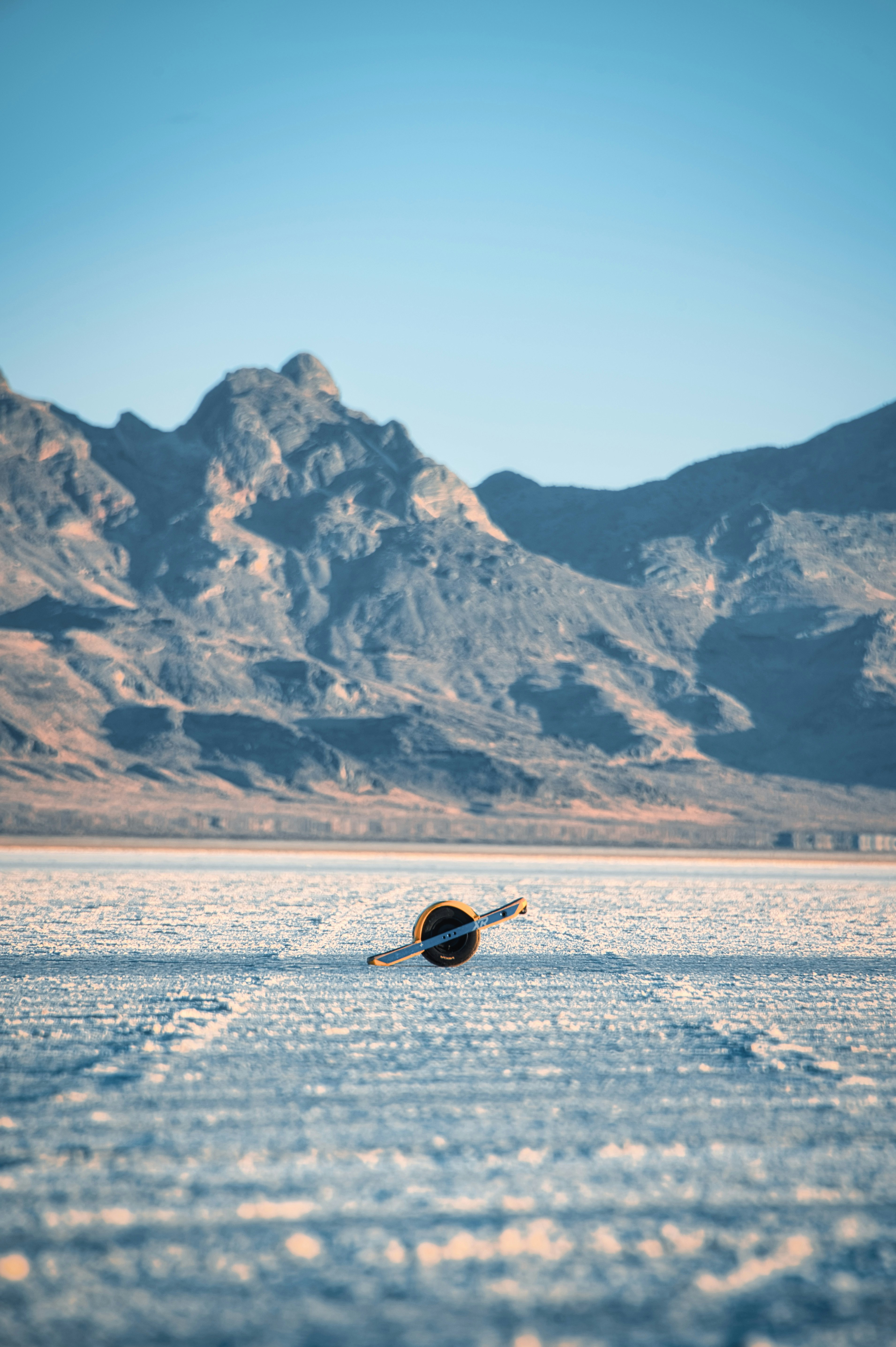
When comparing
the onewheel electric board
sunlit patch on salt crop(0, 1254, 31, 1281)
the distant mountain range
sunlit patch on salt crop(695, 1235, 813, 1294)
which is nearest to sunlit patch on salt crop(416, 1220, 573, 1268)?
sunlit patch on salt crop(695, 1235, 813, 1294)

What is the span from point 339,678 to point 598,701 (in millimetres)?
24756

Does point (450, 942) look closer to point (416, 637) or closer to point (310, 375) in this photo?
point (416, 637)

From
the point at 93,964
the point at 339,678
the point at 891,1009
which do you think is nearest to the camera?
the point at 891,1009

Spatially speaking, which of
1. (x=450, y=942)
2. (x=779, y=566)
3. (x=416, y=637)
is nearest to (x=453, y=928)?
(x=450, y=942)

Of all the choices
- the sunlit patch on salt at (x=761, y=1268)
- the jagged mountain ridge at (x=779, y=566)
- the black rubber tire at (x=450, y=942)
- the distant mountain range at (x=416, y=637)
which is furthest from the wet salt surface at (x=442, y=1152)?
the jagged mountain ridge at (x=779, y=566)

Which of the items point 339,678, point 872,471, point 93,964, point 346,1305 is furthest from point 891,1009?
point 872,471

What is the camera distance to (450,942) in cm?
1202

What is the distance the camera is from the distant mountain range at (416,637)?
261 ft

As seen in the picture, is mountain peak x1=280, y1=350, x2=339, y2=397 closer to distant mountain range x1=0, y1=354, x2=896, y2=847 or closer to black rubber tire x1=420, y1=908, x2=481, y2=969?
distant mountain range x1=0, y1=354, x2=896, y2=847

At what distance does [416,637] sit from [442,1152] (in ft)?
329

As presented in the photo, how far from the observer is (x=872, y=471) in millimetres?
139625

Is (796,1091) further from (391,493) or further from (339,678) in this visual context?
(391,493)

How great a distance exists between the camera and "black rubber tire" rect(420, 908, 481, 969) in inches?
471

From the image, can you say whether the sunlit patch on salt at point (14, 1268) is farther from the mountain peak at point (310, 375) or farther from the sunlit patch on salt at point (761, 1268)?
the mountain peak at point (310, 375)
